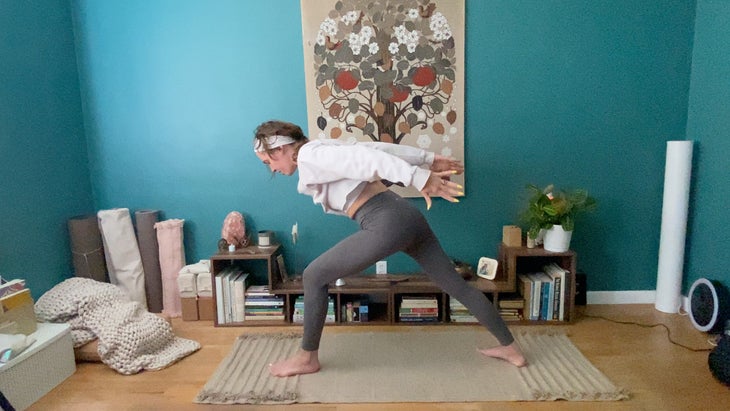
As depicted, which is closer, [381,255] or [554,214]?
[381,255]

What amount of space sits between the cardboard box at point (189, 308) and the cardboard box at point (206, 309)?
0.03 metres

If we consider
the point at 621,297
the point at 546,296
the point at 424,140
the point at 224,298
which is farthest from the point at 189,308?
the point at 621,297

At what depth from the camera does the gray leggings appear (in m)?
2.11

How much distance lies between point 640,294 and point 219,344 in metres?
2.59

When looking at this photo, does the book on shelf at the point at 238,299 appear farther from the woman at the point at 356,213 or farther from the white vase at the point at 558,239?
the white vase at the point at 558,239

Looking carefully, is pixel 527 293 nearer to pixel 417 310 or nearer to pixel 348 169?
pixel 417 310

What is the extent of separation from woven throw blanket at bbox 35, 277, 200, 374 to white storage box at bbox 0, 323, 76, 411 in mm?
125

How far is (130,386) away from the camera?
2275mm

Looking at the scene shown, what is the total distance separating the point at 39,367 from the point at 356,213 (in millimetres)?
1560

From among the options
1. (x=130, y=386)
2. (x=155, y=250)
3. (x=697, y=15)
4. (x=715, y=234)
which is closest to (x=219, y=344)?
(x=130, y=386)

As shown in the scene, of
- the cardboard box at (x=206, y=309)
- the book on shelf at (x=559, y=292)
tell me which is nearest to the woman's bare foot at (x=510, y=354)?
the book on shelf at (x=559, y=292)

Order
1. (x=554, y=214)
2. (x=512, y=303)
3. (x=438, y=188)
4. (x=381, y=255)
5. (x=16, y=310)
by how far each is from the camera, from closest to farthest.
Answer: (x=438, y=188) → (x=381, y=255) → (x=16, y=310) → (x=554, y=214) → (x=512, y=303)

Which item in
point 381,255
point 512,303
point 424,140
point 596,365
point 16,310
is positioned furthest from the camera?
point 424,140

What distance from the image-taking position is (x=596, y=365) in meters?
2.37
